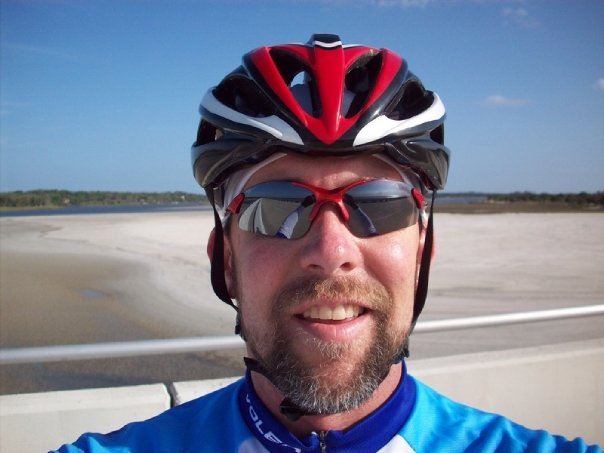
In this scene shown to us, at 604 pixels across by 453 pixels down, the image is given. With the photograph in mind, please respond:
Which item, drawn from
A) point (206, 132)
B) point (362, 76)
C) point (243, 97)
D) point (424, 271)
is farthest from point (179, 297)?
point (362, 76)

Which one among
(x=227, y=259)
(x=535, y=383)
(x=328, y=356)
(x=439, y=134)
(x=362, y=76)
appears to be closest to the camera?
(x=328, y=356)

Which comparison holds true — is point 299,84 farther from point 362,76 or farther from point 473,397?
point 473,397

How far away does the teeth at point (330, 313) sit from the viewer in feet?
4.89

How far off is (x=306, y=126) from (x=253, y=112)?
1.29 ft

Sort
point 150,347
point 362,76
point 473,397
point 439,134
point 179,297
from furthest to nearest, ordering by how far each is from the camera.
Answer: point 179,297 → point 473,397 → point 150,347 → point 439,134 → point 362,76

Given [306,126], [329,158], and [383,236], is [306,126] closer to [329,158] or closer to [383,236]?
[329,158]

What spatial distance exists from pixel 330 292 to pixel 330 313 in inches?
2.6

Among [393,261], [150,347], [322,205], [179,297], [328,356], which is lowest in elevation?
[179,297]

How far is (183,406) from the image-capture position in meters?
1.92

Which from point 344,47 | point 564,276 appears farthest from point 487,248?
point 344,47

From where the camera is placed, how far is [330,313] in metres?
1.49

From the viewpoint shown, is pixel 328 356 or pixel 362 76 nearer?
pixel 328 356

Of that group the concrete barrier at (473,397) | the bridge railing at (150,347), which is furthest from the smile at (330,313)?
the concrete barrier at (473,397)

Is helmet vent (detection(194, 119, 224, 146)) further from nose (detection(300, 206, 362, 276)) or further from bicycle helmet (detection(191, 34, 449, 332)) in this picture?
nose (detection(300, 206, 362, 276))
